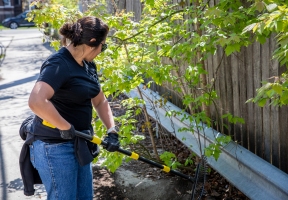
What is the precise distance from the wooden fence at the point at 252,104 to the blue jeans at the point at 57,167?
5.95ft

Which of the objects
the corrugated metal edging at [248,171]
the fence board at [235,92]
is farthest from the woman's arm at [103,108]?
the fence board at [235,92]

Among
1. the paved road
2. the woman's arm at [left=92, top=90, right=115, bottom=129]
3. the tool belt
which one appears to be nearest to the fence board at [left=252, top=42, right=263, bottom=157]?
the woman's arm at [left=92, top=90, right=115, bottom=129]

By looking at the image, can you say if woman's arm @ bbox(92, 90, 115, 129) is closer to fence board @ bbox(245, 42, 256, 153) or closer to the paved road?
fence board @ bbox(245, 42, 256, 153)

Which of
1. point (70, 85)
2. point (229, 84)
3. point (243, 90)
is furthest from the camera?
point (229, 84)

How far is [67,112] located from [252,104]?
196cm

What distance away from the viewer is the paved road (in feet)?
18.4

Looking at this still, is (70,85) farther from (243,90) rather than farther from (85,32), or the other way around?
(243,90)

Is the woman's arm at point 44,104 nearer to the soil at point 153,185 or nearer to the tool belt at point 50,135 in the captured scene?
the tool belt at point 50,135

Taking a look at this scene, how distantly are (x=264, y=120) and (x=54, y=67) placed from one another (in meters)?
2.10

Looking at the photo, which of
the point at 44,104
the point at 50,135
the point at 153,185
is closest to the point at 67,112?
the point at 50,135

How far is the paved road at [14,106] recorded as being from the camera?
5.61m

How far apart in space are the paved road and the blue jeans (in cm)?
206

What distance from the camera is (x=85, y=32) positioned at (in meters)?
3.29

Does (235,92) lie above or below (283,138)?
above
